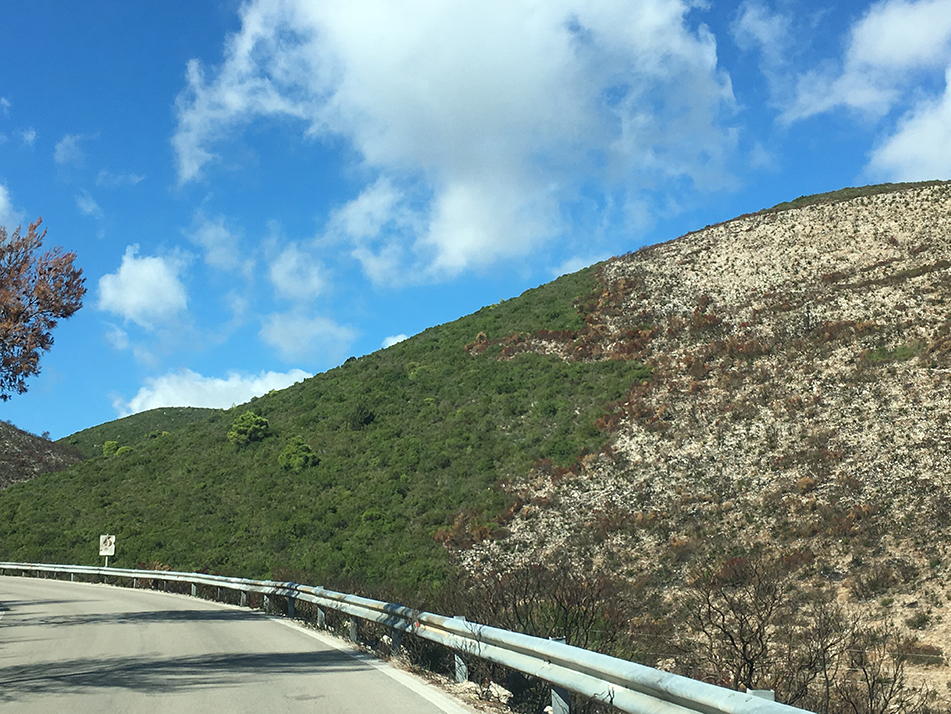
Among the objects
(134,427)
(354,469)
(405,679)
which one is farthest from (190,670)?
(134,427)

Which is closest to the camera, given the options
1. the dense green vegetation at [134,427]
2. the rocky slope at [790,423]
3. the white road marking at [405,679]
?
the white road marking at [405,679]

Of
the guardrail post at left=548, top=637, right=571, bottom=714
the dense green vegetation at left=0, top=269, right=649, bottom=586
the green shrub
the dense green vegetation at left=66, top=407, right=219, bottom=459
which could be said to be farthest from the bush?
the dense green vegetation at left=66, top=407, right=219, bottom=459

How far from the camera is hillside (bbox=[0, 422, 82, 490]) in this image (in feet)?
228

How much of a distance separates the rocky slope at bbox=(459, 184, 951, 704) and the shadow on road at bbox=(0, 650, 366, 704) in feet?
34.0

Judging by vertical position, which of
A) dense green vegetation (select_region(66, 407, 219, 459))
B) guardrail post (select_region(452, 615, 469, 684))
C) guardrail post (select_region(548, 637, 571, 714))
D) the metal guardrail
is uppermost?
dense green vegetation (select_region(66, 407, 219, 459))

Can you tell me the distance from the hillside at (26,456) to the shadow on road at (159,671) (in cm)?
6503

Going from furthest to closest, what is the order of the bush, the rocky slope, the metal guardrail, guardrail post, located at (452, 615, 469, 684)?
the bush → the rocky slope → guardrail post, located at (452, 615, 469, 684) → the metal guardrail

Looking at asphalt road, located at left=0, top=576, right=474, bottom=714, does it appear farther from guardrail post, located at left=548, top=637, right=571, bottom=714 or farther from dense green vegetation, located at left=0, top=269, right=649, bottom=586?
dense green vegetation, located at left=0, top=269, right=649, bottom=586

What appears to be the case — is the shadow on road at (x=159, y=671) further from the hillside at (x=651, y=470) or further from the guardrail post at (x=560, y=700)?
the guardrail post at (x=560, y=700)

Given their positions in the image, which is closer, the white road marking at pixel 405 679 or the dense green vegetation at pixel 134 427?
the white road marking at pixel 405 679

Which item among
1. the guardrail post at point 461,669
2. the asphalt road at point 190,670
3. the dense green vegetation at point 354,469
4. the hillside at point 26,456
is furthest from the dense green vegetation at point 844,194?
the hillside at point 26,456

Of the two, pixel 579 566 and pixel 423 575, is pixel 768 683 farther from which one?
pixel 423 575

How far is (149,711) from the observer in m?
6.90

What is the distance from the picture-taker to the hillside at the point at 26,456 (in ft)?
228
